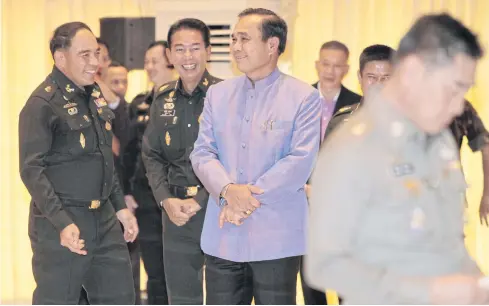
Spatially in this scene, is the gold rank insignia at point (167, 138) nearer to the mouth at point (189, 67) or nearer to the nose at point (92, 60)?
the mouth at point (189, 67)

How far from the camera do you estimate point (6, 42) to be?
572 centimetres

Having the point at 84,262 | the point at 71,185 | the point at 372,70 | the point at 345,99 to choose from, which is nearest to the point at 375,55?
the point at 372,70

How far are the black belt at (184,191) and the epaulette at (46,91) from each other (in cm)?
84

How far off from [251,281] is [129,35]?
119 inches

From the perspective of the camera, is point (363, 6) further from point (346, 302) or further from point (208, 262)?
point (346, 302)

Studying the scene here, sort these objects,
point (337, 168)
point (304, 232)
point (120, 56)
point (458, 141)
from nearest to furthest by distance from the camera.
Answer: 1. point (337, 168)
2. point (304, 232)
3. point (458, 141)
4. point (120, 56)

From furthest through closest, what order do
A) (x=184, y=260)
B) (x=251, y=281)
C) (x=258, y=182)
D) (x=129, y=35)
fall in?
(x=129, y=35)
(x=184, y=260)
(x=251, y=281)
(x=258, y=182)

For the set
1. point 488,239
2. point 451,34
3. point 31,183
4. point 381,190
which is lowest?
point 488,239

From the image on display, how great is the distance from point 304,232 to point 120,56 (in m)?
3.09

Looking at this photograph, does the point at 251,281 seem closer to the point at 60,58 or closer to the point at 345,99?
the point at 60,58

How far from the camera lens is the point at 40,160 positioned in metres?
3.21

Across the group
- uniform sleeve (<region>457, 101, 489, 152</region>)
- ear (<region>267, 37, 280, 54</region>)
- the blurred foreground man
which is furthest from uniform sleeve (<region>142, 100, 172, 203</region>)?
the blurred foreground man

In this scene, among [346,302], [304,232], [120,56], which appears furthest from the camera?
[120,56]

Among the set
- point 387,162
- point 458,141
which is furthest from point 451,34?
point 458,141
